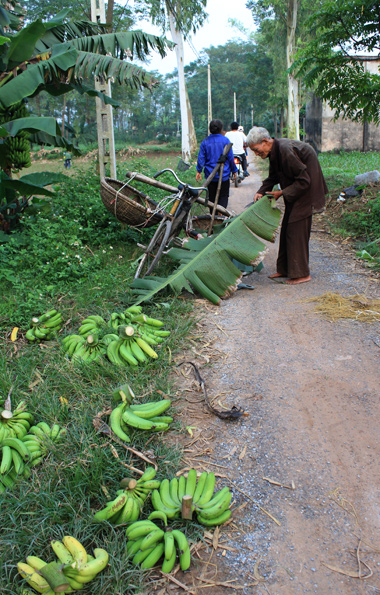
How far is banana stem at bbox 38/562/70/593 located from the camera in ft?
6.17

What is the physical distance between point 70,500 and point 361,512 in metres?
1.65

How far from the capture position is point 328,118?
83.0ft

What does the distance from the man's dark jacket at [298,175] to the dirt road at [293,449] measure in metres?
1.31

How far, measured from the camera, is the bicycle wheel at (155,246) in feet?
18.3

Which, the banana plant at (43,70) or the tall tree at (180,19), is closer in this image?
the banana plant at (43,70)

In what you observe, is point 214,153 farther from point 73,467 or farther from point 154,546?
point 154,546

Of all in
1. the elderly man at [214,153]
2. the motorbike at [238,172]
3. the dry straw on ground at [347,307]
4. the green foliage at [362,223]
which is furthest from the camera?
the motorbike at [238,172]

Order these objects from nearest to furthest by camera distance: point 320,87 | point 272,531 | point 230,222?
point 272,531
point 230,222
point 320,87

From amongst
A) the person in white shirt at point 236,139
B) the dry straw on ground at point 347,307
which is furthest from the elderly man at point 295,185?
the person in white shirt at point 236,139

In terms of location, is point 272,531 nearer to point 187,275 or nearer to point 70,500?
point 70,500

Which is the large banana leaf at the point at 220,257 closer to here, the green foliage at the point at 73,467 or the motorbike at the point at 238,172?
the green foliage at the point at 73,467

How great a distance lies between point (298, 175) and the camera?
17.8 feet

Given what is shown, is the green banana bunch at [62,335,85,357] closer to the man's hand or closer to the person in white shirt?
the man's hand

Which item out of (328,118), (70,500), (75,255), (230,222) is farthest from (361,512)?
(328,118)
